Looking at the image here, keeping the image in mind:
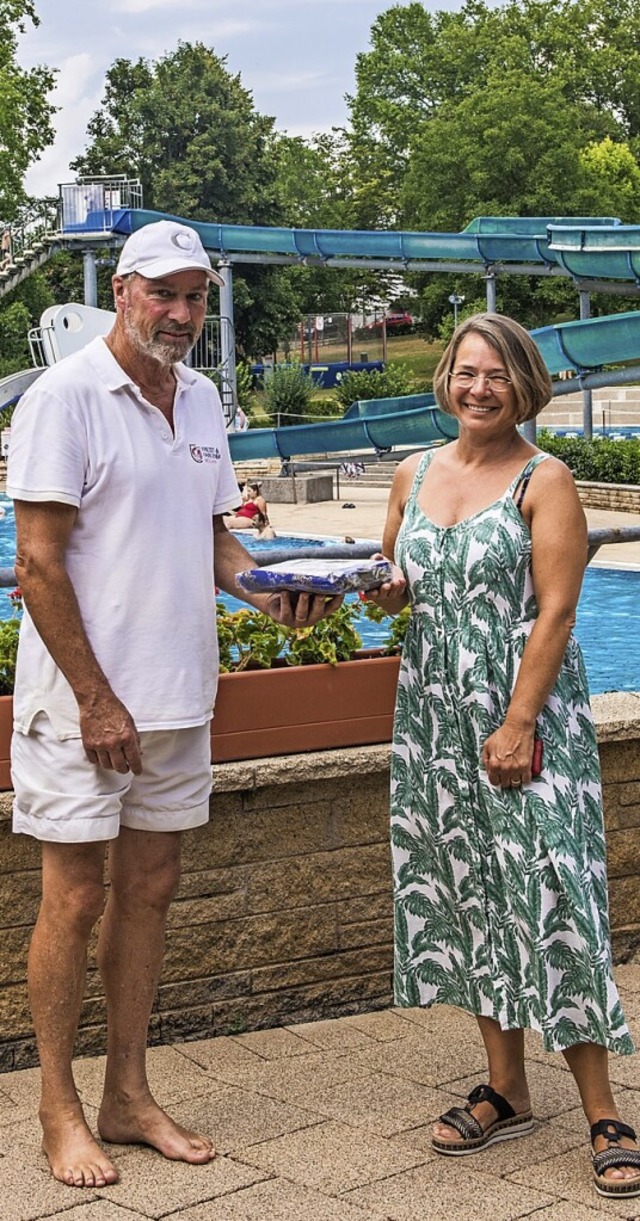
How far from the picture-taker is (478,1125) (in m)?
3.34

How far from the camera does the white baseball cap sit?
10.0ft

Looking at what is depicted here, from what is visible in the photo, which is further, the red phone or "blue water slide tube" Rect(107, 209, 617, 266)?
"blue water slide tube" Rect(107, 209, 617, 266)

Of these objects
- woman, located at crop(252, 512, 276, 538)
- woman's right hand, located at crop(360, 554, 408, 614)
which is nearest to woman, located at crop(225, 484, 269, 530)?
woman, located at crop(252, 512, 276, 538)

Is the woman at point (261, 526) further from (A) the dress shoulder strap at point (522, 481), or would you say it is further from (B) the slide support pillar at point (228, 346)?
(A) the dress shoulder strap at point (522, 481)

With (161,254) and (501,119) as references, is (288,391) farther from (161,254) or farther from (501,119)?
(161,254)

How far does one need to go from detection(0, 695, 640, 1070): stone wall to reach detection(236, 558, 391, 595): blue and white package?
83 centimetres

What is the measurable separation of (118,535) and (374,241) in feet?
99.7

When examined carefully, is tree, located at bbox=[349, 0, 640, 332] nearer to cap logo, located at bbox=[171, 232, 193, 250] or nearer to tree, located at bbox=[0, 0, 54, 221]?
tree, located at bbox=[0, 0, 54, 221]

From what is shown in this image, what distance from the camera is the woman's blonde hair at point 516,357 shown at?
333 cm

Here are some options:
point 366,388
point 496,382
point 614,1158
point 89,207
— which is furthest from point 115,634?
point 366,388

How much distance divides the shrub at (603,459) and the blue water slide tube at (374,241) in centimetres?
728

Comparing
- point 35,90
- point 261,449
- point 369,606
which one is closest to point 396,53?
point 35,90

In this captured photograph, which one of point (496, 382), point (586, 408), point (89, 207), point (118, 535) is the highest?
point (89, 207)

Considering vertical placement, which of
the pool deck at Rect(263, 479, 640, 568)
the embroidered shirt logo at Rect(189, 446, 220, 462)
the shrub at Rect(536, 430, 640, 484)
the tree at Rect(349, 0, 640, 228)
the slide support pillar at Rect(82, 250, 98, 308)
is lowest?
the pool deck at Rect(263, 479, 640, 568)
